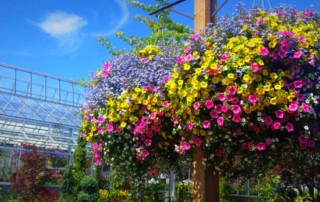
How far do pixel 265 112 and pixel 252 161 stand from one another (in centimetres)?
71

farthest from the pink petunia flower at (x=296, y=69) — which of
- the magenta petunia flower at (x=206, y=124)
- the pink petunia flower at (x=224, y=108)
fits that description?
the magenta petunia flower at (x=206, y=124)

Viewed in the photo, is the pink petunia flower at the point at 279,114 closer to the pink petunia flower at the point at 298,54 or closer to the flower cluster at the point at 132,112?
the pink petunia flower at the point at 298,54

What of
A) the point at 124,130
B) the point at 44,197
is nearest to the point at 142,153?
the point at 124,130

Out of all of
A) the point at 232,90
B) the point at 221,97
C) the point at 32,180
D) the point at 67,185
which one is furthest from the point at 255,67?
the point at 67,185

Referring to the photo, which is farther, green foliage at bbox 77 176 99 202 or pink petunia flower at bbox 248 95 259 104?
green foliage at bbox 77 176 99 202

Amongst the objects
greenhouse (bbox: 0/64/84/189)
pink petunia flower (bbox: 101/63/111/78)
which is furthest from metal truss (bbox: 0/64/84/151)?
pink petunia flower (bbox: 101/63/111/78)

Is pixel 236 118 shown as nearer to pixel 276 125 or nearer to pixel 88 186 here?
pixel 276 125

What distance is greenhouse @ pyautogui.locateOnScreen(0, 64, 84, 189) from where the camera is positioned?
14.4 m

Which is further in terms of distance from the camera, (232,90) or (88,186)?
(88,186)

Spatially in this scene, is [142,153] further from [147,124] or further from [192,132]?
[192,132]

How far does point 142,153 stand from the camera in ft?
12.5

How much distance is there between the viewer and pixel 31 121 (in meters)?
15.3

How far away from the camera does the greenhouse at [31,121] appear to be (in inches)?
567

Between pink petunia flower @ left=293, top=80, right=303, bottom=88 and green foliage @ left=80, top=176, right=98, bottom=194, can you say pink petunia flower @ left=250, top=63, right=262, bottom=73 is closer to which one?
pink petunia flower @ left=293, top=80, right=303, bottom=88
